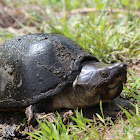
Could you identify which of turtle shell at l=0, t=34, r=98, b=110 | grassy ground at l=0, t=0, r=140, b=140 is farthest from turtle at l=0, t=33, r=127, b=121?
grassy ground at l=0, t=0, r=140, b=140

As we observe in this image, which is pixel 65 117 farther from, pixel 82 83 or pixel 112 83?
pixel 112 83

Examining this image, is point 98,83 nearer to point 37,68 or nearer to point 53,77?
point 53,77

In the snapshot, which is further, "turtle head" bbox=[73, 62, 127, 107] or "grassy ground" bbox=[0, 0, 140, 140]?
"turtle head" bbox=[73, 62, 127, 107]

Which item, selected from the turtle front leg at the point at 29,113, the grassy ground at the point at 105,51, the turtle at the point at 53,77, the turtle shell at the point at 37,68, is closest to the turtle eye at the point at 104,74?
the turtle at the point at 53,77

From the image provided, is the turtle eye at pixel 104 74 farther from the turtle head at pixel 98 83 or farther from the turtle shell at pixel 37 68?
the turtle shell at pixel 37 68

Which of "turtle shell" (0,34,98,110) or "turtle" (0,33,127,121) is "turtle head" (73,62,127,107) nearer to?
"turtle" (0,33,127,121)

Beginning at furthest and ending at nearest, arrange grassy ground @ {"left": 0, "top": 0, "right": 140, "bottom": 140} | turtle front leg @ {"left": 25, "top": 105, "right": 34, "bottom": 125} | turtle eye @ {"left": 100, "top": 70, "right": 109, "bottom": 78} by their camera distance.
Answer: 1. turtle front leg @ {"left": 25, "top": 105, "right": 34, "bottom": 125}
2. turtle eye @ {"left": 100, "top": 70, "right": 109, "bottom": 78}
3. grassy ground @ {"left": 0, "top": 0, "right": 140, "bottom": 140}

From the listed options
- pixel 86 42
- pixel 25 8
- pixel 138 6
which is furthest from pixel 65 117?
pixel 25 8

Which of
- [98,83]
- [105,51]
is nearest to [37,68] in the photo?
[98,83]
